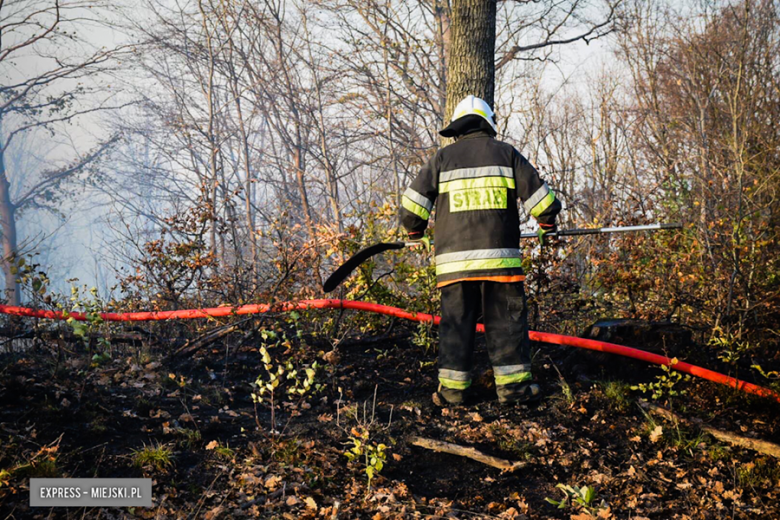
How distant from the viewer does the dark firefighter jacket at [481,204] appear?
13.3 feet

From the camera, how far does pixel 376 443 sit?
3469 millimetres

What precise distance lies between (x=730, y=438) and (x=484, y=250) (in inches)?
73.8

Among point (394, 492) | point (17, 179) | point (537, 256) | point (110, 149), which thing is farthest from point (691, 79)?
point (17, 179)

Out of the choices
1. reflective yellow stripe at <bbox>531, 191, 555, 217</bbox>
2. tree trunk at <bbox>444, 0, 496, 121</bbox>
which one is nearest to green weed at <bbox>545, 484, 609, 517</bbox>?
reflective yellow stripe at <bbox>531, 191, 555, 217</bbox>

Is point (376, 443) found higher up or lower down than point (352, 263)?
lower down

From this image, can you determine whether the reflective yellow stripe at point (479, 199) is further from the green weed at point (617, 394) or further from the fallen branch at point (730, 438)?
the fallen branch at point (730, 438)

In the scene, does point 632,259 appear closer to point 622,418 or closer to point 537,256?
point 537,256

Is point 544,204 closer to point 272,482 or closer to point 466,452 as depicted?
point 466,452

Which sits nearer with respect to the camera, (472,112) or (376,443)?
(376,443)

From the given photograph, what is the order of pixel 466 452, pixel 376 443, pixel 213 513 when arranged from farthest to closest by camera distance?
pixel 376 443, pixel 466 452, pixel 213 513

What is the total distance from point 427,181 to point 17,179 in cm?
3815

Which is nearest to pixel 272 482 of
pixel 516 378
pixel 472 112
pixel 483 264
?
pixel 516 378

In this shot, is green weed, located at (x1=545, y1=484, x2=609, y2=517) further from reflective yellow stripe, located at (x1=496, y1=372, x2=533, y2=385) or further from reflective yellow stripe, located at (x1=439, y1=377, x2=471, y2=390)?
reflective yellow stripe, located at (x1=439, y1=377, x2=471, y2=390)

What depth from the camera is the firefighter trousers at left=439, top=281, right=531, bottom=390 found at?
4035 mm
